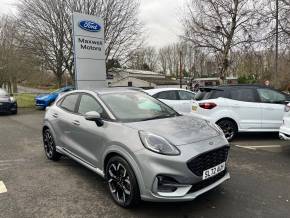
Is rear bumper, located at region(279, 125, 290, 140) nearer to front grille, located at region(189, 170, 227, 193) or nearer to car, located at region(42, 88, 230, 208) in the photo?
car, located at region(42, 88, 230, 208)

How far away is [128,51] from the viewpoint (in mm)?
23125

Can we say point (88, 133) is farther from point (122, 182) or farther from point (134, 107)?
point (122, 182)

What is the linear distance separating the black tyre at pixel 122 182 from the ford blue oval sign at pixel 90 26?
10537 mm

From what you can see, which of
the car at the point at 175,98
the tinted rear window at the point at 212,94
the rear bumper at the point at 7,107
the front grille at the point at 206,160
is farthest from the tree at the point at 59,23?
the front grille at the point at 206,160

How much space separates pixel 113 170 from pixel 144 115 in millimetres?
965

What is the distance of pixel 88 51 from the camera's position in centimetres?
1334

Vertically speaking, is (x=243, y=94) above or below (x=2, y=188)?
above

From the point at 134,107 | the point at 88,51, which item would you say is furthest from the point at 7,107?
the point at 134,107

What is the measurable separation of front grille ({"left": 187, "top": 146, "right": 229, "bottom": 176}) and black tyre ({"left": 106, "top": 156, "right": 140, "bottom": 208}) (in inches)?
28.4

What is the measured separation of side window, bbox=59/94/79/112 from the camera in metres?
5.16

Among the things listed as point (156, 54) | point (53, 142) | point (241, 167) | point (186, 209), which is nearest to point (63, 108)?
point (53, 142)

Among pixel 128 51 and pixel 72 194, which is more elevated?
pixel 128 51

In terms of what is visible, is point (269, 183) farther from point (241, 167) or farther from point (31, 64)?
point (31, 64)

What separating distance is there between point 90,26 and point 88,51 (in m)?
1.19
